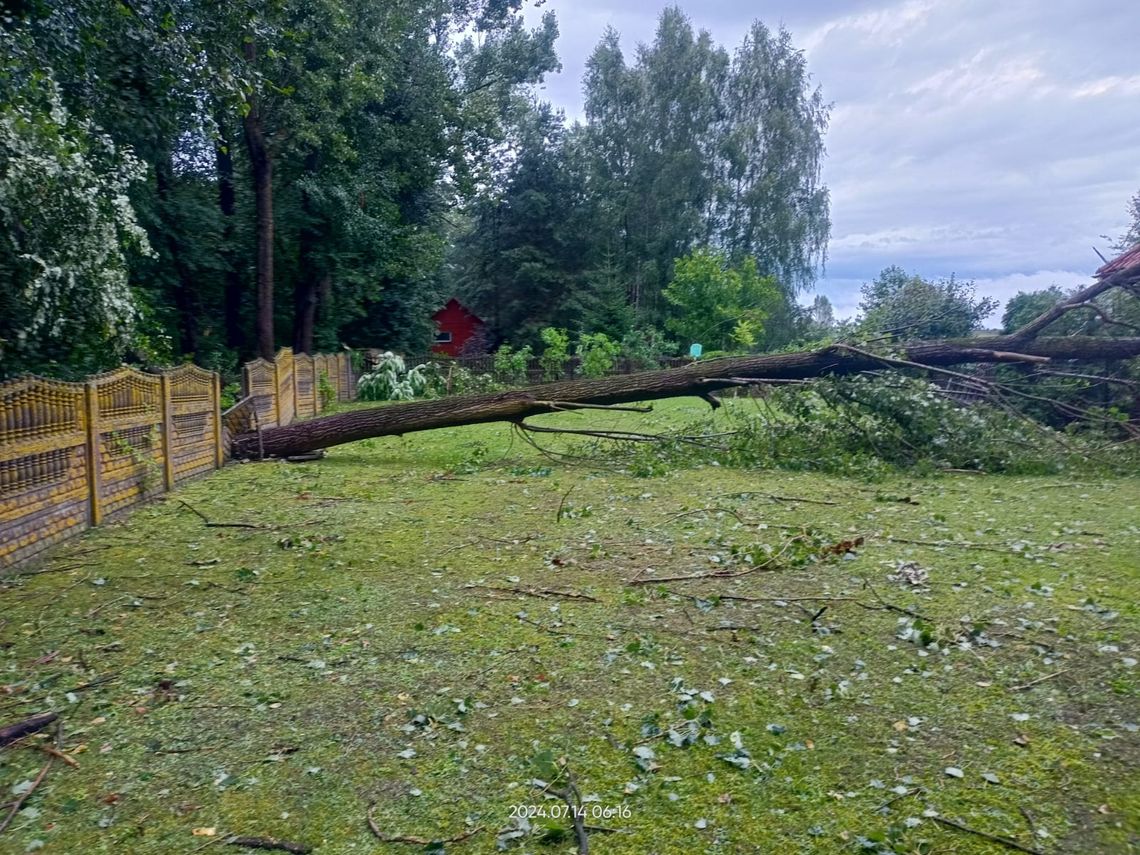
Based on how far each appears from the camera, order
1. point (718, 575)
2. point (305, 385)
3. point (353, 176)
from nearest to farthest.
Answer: point (718, 575) < point (305, 385) < point (353, 176)

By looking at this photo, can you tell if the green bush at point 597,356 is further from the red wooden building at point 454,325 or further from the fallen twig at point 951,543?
the fallen twig at point 951,543

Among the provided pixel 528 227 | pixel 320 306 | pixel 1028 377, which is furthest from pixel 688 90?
pixel 1028 377

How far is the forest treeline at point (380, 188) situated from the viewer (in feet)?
24.3

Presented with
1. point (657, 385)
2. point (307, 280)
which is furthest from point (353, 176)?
point (657, 385)

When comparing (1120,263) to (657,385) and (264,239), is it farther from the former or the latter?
(264,239)

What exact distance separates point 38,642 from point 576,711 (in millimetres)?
2672

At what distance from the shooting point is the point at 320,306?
74.6ft

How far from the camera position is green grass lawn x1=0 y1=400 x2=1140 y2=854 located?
2.46m

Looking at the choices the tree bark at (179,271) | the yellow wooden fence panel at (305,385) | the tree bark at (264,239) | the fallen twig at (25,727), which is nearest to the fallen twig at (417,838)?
the fallen twig at (25,727)

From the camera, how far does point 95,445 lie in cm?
601

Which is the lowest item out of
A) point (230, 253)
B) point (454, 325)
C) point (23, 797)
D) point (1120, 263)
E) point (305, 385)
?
point (23, 797)

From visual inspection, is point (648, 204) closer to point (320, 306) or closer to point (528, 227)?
point (528, 227)

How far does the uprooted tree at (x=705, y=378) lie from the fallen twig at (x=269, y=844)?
7.50 metres

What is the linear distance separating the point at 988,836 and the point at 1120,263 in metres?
10.8
